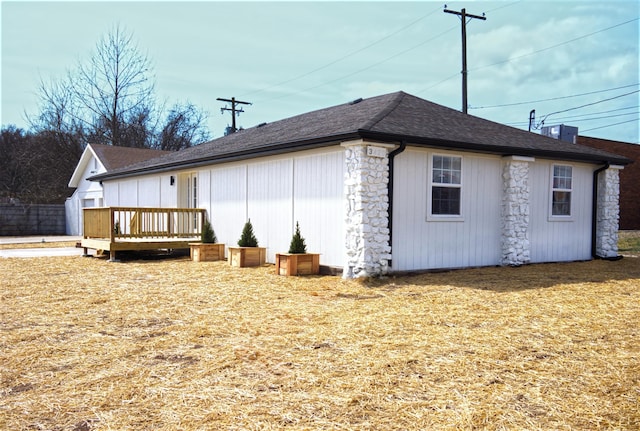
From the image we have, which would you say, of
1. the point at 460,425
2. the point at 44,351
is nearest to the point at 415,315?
the point at 460,425

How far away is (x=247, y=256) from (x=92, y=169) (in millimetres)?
18731

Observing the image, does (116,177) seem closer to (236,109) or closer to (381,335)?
(236,109)

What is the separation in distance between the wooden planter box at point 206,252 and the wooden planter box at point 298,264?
323cm

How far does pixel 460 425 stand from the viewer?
111 inches

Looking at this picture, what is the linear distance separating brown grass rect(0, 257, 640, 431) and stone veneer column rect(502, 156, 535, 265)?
2.39m

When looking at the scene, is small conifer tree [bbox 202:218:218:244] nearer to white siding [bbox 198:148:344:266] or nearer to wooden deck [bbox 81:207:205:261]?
white siding [bbox 198:148:344:266]

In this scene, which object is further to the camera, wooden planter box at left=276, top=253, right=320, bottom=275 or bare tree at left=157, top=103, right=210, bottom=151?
bare tree at left=157, top=103, right=210, bottom=151

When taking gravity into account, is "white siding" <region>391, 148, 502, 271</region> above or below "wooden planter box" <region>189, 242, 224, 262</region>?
above

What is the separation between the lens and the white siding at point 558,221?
35.1ft

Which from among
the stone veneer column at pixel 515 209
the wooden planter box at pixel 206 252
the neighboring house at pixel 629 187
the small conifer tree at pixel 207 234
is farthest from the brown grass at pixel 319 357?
the neighboring house at pixel 629 187

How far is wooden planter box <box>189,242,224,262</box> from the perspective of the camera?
11641 mm

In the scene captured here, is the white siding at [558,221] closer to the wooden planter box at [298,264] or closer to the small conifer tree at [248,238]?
the wooden planter box at [298,264]

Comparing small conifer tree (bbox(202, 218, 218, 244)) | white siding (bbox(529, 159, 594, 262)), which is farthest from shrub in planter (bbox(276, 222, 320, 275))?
white siding (bbox(529, 159, 594, 262))

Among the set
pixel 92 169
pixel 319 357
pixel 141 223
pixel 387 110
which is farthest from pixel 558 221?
pixel 92 169
